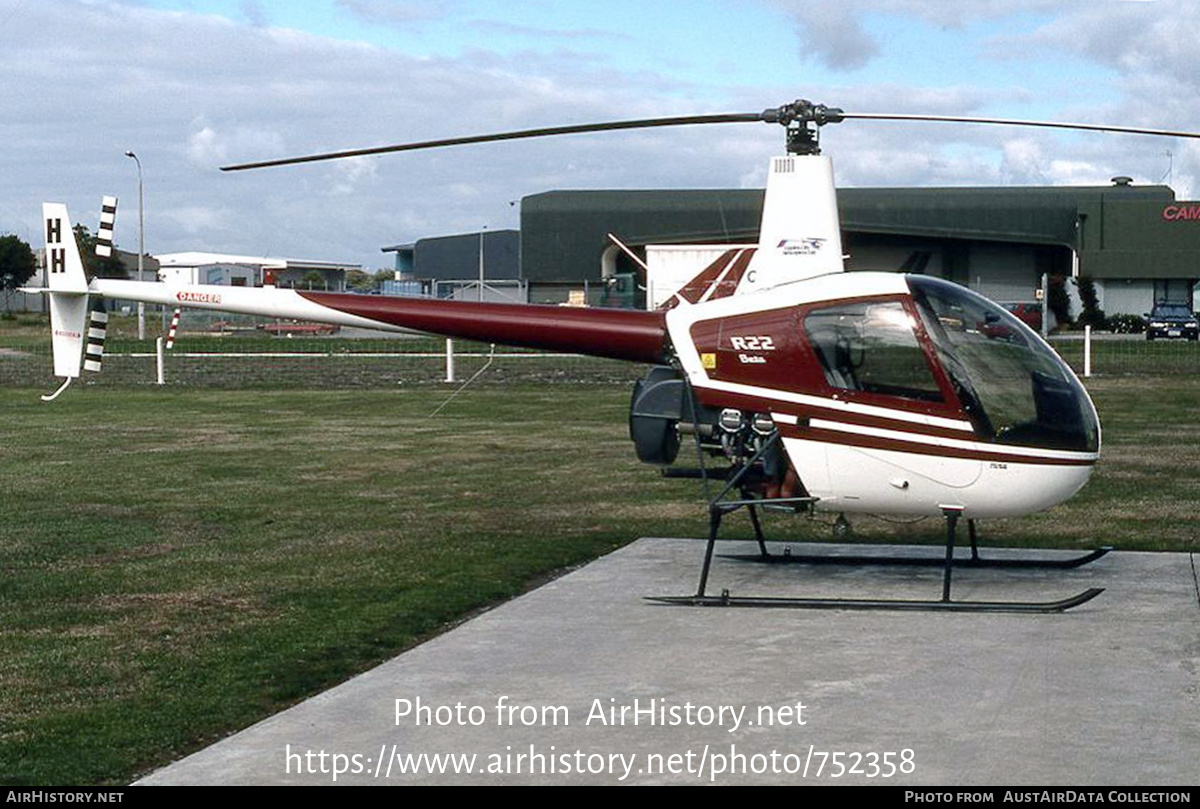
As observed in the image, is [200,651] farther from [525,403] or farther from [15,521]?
[525,403]

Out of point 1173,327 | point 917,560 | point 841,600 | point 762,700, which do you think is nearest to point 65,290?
point 841,600

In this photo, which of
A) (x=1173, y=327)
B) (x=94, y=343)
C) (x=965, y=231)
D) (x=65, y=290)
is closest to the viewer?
(x=94, y=343)

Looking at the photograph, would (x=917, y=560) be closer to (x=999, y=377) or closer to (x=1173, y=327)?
(x=999, y=377)

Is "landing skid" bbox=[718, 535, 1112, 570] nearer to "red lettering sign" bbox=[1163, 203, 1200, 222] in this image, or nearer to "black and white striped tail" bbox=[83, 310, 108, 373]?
"black and white striped tail" bbox=[83, 310, 108, 373]

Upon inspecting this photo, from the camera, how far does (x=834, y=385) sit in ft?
33.1

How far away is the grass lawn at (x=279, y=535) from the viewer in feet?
25.5

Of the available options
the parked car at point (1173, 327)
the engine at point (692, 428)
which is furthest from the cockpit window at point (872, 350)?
the parked car at point (1173, 327)

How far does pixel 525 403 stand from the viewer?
28.0 meters

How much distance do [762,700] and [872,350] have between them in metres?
3.22

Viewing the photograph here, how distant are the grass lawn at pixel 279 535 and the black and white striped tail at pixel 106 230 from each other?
2.38m

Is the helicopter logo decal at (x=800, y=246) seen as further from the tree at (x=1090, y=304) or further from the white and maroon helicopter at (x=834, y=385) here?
the tree at (x=1090, y=304)

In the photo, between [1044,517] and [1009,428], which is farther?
[1044,517]
